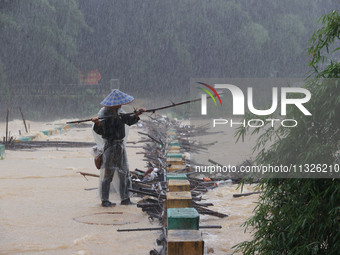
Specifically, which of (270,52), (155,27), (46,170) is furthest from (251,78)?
(46,170)

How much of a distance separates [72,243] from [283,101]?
3.51 m

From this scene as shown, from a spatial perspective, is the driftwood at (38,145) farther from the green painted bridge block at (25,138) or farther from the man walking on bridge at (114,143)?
the man walking on bridge at (114,143)

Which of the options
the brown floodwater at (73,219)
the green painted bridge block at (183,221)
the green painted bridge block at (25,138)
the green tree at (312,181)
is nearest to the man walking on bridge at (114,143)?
the brown floodwater at (73,219)

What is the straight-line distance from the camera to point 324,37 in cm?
405

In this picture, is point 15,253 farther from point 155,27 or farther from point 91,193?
point 155,27

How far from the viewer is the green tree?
3.88m

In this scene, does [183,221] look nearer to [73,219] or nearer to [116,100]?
[73,219]

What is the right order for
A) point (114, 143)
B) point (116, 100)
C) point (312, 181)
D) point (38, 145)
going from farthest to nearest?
1. point (38, 145)
2. point (114, 143)
3. point (116, 100)
4. point (312, 181)

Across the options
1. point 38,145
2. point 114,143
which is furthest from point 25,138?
point 114,143

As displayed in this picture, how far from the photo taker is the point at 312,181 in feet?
13.1

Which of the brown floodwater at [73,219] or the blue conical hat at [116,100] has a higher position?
the blue conical hat at [116,100]

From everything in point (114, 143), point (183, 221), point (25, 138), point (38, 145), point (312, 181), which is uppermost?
point (25, 138)

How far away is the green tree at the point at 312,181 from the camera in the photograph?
12.7 feet

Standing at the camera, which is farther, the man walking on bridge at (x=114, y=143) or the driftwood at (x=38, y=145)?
the driftwood at (x=38, y=145)
